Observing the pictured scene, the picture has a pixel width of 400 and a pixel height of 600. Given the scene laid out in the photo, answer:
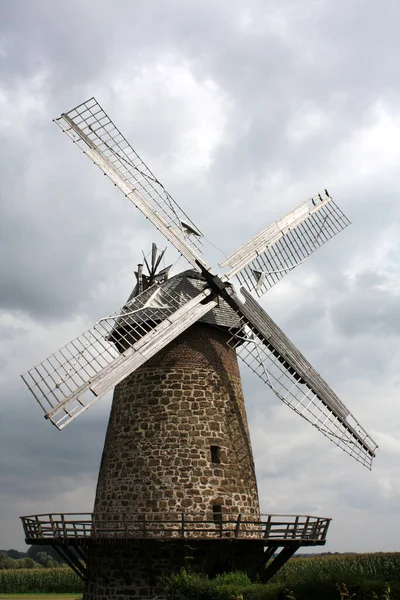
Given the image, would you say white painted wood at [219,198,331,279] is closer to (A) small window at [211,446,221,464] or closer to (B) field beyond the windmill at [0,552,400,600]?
(A) small window at [211,446,221,464]

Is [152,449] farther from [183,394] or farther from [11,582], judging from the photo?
[11,582]

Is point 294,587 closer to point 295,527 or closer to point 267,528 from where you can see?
point 267,528

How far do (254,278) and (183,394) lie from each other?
181 inches

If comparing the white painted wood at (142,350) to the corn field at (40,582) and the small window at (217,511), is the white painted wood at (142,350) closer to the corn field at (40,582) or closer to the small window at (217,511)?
the small window at (217,511)

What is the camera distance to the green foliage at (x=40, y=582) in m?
36.2

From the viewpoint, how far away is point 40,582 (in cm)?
3691

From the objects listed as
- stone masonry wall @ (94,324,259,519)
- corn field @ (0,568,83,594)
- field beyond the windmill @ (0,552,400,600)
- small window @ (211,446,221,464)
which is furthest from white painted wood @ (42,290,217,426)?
corn field @ (0,568,83,594)

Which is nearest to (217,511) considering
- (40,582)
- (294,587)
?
(294,587)

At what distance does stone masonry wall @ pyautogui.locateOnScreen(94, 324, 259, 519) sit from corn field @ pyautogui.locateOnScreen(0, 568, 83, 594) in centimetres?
2372

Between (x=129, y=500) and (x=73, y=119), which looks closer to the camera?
(x=129, y=500)

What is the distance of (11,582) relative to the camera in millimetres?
37750

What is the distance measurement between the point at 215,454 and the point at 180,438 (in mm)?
1038

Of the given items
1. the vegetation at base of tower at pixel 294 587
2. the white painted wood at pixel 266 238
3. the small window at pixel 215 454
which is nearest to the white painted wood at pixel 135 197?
the white painted wood at pixel 266 238

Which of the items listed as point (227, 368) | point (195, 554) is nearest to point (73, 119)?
point (227, 368)
